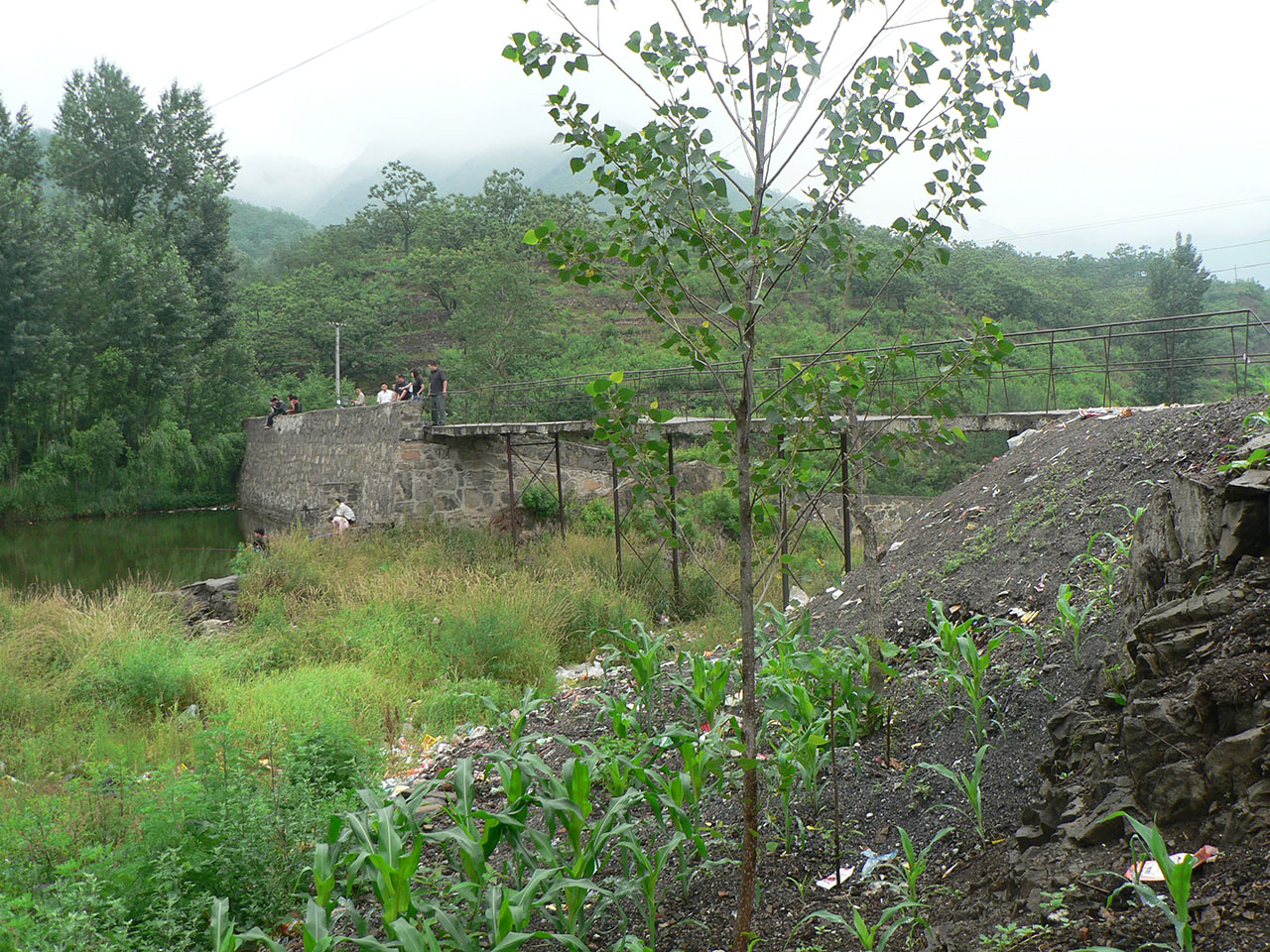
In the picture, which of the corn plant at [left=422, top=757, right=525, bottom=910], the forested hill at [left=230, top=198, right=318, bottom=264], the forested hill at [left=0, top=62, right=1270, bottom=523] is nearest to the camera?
the corn plant at [left=422, top=757, right=525, bottom=910]

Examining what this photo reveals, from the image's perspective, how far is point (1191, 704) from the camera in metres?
2.59

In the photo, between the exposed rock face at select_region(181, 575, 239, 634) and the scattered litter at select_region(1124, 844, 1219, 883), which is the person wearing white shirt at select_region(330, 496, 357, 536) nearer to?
the exposed rock face at select_region(181, 575, 239, 634)

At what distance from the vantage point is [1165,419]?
6895 millimetres

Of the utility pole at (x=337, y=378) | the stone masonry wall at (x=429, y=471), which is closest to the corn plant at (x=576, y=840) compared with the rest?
the stone masonry wall at (x=429, y=471)

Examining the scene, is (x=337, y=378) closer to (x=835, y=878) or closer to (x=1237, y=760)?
(x=835, y=878)

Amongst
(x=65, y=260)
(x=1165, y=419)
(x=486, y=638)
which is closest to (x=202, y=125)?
(x=65, y=260)

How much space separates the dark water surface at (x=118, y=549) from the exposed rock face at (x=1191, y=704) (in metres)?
16.3

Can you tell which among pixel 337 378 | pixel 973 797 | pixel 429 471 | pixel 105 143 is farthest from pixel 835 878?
pixel 105 143

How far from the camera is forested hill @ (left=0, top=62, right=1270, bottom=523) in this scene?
89.9 feet

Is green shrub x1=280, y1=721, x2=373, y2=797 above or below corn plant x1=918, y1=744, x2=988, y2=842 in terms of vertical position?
below

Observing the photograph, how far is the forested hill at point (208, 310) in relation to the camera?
89.9 ft

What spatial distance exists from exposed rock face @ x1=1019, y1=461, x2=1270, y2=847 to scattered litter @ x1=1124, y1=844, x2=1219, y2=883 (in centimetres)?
7

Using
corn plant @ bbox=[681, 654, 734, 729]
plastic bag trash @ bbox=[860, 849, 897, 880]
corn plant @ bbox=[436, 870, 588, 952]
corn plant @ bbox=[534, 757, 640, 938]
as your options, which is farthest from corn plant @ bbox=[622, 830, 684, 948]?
corn plant @ bbox=[681, 654, 734, 729]

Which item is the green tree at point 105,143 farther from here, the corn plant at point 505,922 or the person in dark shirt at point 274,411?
the corn plant at point 505,922
